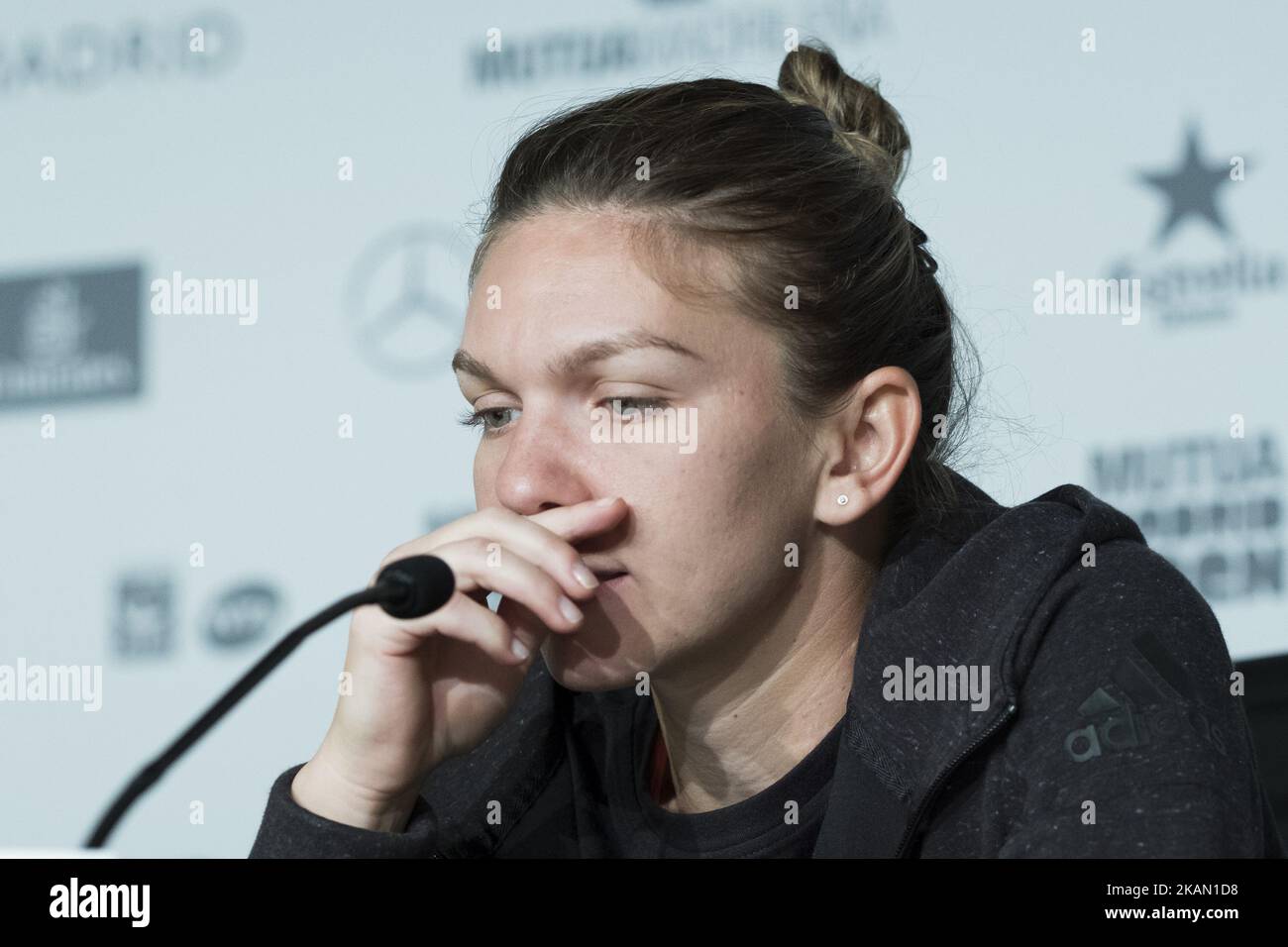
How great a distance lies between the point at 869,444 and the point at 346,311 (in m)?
1.08

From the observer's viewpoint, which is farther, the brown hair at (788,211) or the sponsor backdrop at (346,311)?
the sponsor backdrop at (346,311)

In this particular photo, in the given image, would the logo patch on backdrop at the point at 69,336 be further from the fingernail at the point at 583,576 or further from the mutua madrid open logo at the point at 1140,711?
the mutua madrid open logo at the point at 1140,711

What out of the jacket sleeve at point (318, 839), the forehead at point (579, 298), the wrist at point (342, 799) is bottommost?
the jacket sleeve at point (318, 839)

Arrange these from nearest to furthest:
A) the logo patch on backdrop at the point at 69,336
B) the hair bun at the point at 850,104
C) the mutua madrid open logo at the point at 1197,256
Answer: the hair bun at the point at 850,104 → the mutua madrid open logo at the point at 1197,256 → the logo patch on backdrop at the point at 69,336

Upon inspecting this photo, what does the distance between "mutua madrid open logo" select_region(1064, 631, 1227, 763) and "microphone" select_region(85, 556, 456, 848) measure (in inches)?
17.3

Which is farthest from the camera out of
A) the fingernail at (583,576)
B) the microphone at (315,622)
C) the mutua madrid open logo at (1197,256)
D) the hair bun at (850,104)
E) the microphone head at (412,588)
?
the mutua madrid open logo at (1197,256)

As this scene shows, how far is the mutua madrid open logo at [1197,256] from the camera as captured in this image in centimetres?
171

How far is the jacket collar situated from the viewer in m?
0.98

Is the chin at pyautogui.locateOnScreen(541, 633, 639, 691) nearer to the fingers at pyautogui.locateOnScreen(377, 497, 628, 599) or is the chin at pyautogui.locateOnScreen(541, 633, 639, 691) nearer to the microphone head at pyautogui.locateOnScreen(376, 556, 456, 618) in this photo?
the fingers at pyautogui.locateOnScreen(377, 497, 628, 599)

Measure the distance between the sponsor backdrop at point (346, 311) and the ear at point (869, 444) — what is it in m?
0.47

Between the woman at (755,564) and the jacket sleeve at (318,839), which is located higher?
the woman at (755,564)

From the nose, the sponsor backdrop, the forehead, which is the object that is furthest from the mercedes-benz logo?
the nose

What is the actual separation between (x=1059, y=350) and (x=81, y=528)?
1456mm

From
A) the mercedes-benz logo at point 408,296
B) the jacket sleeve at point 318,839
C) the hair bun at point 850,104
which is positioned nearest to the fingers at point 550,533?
the jacket sleeve at point 318,839
